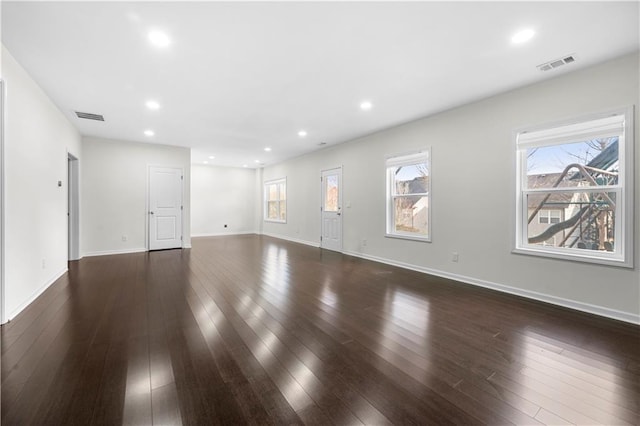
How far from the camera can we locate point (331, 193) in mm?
6914

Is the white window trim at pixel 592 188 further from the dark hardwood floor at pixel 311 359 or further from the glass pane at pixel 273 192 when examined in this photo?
the glass pane at pixel 273 192

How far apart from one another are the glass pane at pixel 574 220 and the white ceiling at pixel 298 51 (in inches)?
55.9

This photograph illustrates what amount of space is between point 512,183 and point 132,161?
24.5 ft

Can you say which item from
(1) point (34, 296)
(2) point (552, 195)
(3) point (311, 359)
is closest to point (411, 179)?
(2) point (552, 195)

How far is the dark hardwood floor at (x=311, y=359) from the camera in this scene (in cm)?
151

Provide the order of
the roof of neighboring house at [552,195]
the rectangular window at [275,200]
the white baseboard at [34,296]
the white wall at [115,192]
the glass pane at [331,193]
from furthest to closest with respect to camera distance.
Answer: the rectangular window at [275,200]
the glass pane at [331,193]
the white wall at [115,192]
the roof of neighboring house at [552,195]
the white baseboard at [34,296]

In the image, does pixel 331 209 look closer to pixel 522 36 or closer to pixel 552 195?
pixel 552 195

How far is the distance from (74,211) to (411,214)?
6.65 m

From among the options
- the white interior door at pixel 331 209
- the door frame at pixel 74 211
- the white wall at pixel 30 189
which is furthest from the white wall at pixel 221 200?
the white wall at pixel 30 189

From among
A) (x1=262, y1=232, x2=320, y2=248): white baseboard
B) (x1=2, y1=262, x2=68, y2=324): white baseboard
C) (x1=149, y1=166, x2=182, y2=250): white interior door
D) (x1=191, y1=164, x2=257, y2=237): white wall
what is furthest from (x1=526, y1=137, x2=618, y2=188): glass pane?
(x1=191, y1=164, x2=257, y2=237): white wall

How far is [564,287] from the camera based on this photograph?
3096 mm

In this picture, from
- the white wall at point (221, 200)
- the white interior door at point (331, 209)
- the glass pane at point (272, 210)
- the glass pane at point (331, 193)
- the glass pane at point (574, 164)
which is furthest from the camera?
the glass pane at point (272, 210)

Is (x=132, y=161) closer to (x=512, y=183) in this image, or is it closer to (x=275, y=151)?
(x=275, y=151)

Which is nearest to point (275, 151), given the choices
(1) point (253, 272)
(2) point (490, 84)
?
(1) point (253, 272)
